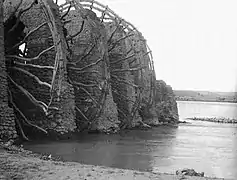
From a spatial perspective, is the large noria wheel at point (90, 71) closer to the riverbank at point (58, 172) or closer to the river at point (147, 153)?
the river at point (147, 153)

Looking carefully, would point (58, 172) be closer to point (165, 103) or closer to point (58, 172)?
point (58, 172)

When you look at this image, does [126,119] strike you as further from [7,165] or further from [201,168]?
[7,165]

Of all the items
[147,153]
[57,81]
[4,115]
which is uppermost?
[57,81]

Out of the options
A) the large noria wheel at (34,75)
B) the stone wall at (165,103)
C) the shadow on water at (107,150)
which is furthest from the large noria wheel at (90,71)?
the stone wall at (165,103)

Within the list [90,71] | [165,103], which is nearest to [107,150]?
[90,71]

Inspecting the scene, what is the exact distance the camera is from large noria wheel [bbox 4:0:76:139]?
1284 centimetres

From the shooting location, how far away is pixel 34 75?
12797 mm

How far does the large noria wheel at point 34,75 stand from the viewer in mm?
12836

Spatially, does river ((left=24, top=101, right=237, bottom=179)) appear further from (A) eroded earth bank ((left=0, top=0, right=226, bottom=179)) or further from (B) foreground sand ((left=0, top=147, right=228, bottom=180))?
(B) foreground sand ((left=0, top=147, right=228, bottom=180))

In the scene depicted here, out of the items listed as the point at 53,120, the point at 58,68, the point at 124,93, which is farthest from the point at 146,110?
the point at 58,68

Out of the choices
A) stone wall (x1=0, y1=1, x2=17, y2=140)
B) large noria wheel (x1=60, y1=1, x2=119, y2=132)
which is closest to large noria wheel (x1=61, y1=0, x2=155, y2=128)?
large noria wheel (x1=60, y1=1, x2=119, y2=132)

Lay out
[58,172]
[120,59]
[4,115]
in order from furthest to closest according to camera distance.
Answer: [120,59] < [4,115] < [58,172]

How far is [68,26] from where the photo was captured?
1658cm

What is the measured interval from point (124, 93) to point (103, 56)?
4.45 metres
